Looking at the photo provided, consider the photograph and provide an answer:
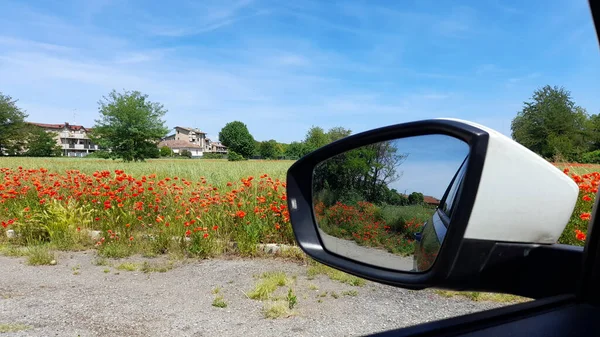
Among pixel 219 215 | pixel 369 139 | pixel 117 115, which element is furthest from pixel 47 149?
pixel 369 139

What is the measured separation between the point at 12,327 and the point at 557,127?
3961 millimetres

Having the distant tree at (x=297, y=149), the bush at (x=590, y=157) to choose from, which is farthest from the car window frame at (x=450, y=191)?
the distant tree at (x=297, y=149)

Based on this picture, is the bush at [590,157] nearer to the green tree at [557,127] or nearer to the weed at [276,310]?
the green tree at [557,127]

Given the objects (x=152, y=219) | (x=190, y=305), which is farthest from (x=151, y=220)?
(x=190, y=305)

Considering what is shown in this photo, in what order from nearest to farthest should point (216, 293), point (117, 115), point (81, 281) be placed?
point (216, 293) < point (81, 281) < point (117, 115)

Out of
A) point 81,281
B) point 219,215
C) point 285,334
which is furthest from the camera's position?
point 219,215

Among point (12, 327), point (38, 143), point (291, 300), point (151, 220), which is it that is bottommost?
point (12, 327)

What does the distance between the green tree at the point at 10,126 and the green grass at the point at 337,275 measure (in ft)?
214

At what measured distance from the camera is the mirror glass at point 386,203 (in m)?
1.05

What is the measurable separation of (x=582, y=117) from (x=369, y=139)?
103cm

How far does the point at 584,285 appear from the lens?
99cm

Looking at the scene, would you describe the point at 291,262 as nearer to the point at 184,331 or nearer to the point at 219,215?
Result: the point at 219,215

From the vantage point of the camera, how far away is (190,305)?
3715 millimetres

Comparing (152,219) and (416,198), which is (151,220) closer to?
(152,219)
